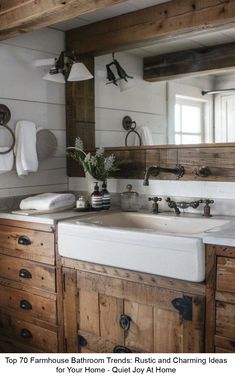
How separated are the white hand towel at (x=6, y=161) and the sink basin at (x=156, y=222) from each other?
1.69 feet

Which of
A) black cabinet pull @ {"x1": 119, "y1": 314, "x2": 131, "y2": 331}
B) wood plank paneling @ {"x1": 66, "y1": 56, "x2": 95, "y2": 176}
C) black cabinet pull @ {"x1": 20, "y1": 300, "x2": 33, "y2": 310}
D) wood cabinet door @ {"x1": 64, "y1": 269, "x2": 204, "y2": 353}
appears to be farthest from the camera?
wood plank paneling @ {"x1": 66, "y1": 56, "x2": 95, "y2": 176}

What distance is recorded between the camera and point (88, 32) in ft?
7.43

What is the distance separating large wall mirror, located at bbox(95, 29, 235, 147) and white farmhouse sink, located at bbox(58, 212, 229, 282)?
41 centimetres

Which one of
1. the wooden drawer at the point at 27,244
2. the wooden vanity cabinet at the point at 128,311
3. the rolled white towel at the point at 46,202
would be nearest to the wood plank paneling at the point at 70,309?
the wooden vanity cabinet at the point at 128,311

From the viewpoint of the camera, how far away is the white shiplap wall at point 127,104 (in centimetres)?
209

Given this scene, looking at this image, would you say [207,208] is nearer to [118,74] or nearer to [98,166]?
[98,166]

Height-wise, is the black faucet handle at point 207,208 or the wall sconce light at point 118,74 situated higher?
the wall sconce light at point 118,74

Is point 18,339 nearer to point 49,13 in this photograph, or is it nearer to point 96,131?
point 96,131

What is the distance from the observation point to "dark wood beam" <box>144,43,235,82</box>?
6.21 feet

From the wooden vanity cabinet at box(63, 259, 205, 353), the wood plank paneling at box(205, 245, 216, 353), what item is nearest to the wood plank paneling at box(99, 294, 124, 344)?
the wooden vanity cabinet at box(63, 259, 205, 353)

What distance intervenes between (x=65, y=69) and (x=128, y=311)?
1355mm

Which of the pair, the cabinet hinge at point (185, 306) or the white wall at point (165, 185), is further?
the white wall at point (165, 185)

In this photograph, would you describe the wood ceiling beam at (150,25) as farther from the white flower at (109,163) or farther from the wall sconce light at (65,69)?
the white flower at (109,163)

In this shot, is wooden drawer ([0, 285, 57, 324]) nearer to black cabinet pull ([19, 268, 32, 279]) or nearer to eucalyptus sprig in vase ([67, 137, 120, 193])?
black cabinet pull ([19, 268, 32, 279])
